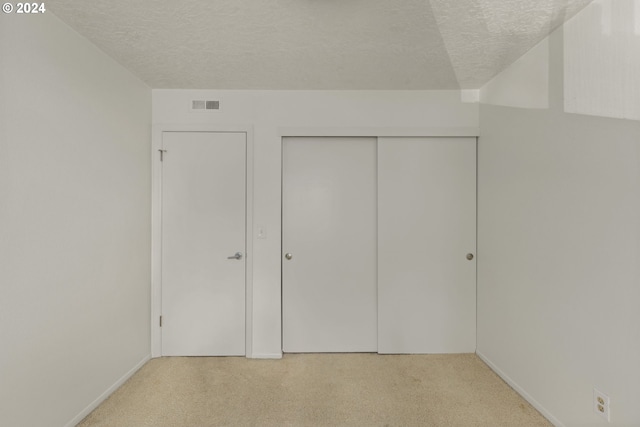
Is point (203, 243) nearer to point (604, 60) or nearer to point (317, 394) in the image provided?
point (317, 394)

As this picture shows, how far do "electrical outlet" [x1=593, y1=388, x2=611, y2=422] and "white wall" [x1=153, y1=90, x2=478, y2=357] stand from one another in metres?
2.16

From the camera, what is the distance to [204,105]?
2871 mm

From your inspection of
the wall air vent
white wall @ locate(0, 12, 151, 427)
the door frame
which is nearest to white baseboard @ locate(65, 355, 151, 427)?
white wall @ locate(0, 12, 151, 427)

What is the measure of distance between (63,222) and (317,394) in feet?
6.69

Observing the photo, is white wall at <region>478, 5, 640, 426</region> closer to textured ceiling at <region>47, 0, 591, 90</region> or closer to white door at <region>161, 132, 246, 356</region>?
textured ceiling at <region>47, 0, 591, 90</region>

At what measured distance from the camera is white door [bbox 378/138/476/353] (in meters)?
2.90

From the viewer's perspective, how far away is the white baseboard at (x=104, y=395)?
197cm

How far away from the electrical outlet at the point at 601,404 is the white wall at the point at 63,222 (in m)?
3.02

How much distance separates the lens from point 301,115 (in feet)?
9.45

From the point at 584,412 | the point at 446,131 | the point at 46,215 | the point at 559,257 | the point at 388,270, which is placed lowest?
the point at 584,412

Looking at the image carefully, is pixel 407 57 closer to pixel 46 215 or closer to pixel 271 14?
pixel 271 14

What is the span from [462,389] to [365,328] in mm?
907

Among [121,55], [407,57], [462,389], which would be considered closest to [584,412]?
[462,389]

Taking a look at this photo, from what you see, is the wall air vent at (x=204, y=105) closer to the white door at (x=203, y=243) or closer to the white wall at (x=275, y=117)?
the white wall at (x=275, y=117)
